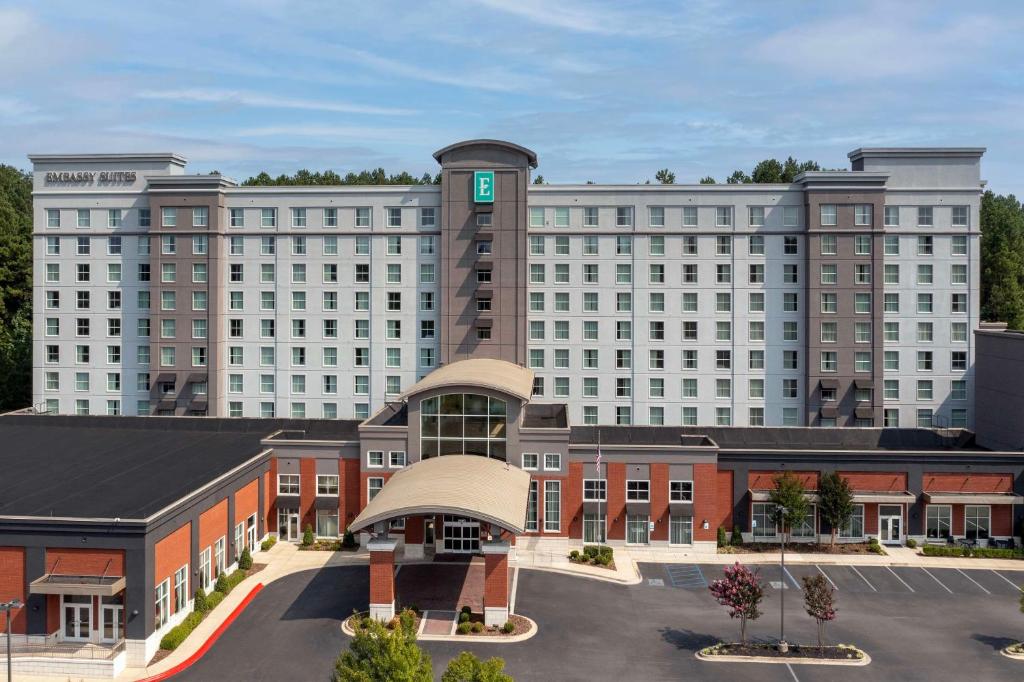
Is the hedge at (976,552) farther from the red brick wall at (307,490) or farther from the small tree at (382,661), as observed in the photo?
the small tree at (382,661)

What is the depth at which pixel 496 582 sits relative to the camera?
136ft

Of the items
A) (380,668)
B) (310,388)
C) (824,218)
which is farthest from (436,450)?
(824,218)

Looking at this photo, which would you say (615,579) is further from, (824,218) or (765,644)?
(824,218)

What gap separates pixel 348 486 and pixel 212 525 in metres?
11.8

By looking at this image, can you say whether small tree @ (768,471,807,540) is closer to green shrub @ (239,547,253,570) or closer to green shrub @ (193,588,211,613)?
green shrub @ (239,547,253,570)

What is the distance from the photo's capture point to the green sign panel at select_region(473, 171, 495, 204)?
2616 inches

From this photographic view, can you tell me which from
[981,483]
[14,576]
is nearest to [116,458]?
[14,576]

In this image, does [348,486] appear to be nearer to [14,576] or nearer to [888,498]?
[14,576]

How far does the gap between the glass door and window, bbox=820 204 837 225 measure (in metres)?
53.9

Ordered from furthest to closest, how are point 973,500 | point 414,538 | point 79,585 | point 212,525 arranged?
point 973,500 < point 414,538 < point 212,525 < point 79,585

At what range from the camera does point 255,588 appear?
46625 millimetres

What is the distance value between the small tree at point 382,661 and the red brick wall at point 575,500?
28.6 m

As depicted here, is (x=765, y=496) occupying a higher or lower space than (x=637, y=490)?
lower

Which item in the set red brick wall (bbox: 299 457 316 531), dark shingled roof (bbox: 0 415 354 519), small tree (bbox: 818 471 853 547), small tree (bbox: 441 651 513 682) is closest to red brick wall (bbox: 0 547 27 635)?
dark shingled roof (bbox: 0 415 354 519)
